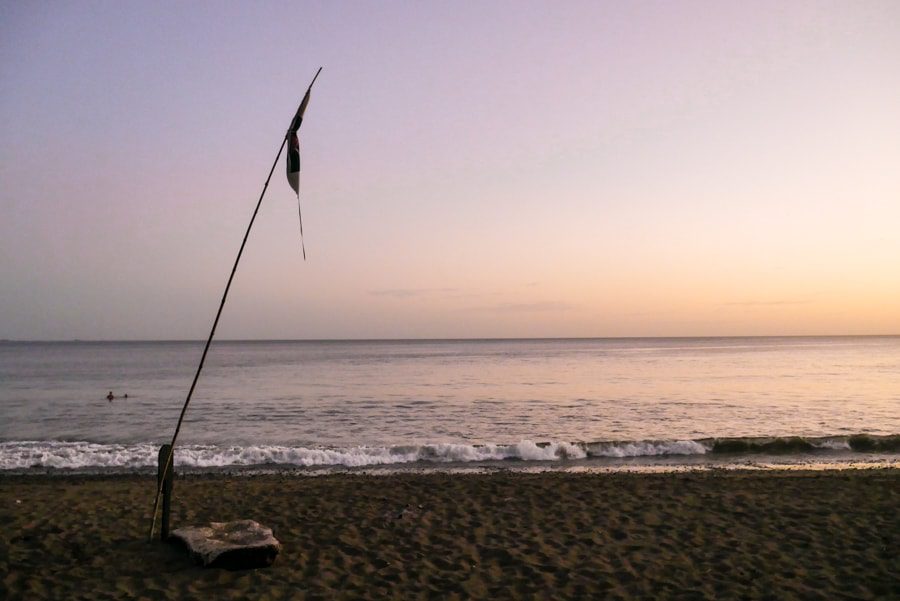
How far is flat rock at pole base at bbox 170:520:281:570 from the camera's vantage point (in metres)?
6.57

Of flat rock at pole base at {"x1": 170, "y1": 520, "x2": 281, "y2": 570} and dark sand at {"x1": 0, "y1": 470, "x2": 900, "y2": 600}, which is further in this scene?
flat rock at pole base at {"x1": 170, "y1": 520, "x2": 281, "y2": 570}

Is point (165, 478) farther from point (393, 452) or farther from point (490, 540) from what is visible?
point (393, 452)

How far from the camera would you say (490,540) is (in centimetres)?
789

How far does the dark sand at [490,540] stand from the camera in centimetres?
626

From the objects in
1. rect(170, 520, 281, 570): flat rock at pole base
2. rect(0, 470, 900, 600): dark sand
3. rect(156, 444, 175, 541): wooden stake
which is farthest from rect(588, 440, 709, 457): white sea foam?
rect(156, 444, 175, 541): wooden stake

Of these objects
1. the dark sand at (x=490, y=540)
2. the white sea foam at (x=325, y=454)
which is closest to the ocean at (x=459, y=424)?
the white sea foam at (x=325, y=454)

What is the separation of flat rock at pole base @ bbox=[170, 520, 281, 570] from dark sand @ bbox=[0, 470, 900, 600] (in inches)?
5.3

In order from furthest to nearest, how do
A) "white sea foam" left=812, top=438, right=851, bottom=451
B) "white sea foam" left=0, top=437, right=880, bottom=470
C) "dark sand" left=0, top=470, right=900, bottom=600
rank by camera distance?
"white sea foam" left=812, top=438, right=851, bottom=451 → "white sea foam" left=0, top=437, right=880, bottom=470 → "dark sand" left=0, top=470, right=900, bottom=600

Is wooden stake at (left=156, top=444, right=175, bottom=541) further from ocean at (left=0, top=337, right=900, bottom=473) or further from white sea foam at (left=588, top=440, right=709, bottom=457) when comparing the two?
white sea foam at (left=588, top=440, right=709, bottom=457)

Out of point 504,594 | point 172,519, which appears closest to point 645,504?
point 504,594

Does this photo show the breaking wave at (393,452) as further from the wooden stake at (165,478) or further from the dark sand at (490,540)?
the wooden stake at (165,478)

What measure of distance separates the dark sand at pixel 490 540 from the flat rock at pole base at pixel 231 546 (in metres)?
0.13

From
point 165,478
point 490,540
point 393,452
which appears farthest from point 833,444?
point 165,478

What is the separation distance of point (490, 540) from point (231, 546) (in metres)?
3.14
